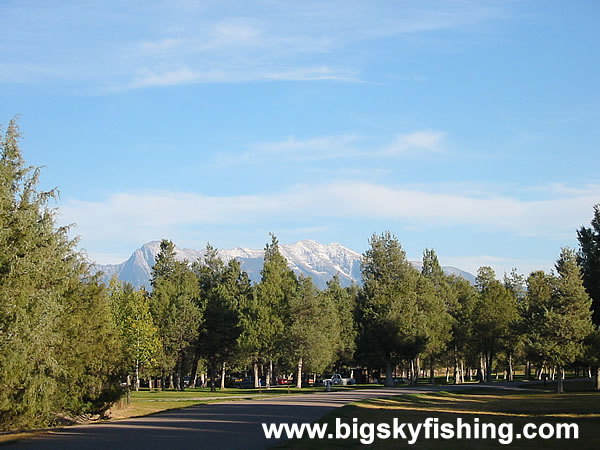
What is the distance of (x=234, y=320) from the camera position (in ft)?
287

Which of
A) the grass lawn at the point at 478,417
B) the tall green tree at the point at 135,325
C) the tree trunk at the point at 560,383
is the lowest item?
the tree trunk at the point at 560,383

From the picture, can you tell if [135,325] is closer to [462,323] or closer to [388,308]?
[388,308]

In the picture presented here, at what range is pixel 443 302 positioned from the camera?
3558 inches

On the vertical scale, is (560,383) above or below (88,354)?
below

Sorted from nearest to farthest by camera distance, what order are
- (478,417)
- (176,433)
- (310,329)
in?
1. (176,433)
2. (478,417)
3. (310,329)

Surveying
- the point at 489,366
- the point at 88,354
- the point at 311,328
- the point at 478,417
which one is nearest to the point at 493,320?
the point at 489,366

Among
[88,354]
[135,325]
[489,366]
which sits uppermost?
[135,325]

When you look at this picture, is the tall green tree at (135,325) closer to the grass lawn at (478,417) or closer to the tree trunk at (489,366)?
the grass lawn at (478,417)

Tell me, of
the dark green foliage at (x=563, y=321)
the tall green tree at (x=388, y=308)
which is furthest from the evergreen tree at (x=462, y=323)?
the dark green foliage at (x=563, y=321)

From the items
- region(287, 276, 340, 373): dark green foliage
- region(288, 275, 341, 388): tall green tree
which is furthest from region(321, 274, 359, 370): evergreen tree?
region(288, 275, 341, 388): tall green tree

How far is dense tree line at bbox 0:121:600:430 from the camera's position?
27766 millimetres

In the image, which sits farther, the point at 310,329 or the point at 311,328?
Answer: the point at 311,328

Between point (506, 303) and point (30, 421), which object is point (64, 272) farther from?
point (506, 303)

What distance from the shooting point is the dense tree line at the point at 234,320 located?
Answer: 27766 mm
